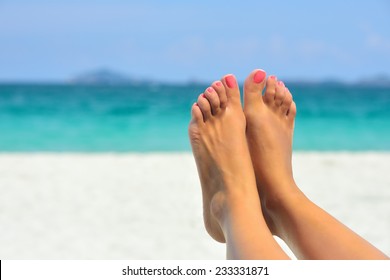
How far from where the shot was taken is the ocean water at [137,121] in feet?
23.4

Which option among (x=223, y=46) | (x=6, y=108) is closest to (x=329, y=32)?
(x=223, y=46)

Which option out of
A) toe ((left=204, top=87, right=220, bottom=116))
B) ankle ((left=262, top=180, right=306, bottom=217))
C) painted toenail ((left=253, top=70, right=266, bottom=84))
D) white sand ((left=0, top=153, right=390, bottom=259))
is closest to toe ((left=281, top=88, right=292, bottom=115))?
painted toenail ((left=253, top=70, right=266, bottom=84))

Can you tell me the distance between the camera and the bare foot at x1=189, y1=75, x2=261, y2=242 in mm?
1363

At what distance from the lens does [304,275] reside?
3.30 ft

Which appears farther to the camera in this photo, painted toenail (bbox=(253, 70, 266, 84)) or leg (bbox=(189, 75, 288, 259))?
painted toenail (bbox=(253, 70, 266, 84))

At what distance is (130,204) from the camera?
2648 millimetres

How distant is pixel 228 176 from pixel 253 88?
394mm

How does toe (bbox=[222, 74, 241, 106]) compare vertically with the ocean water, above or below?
below

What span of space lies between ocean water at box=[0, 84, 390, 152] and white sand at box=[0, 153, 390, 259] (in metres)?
2.97

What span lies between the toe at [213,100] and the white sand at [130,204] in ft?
1.82

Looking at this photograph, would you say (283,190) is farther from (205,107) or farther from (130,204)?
(130,204)

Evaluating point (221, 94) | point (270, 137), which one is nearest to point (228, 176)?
point (270, 137)

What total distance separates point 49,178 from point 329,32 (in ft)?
56.7

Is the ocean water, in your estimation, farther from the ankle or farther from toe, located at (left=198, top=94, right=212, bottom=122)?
the ankle
